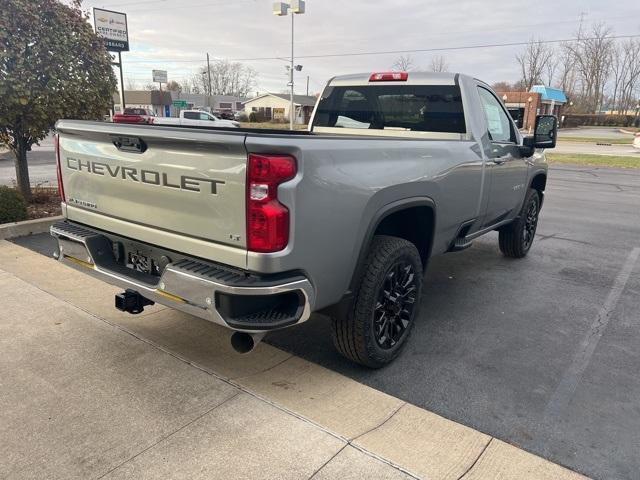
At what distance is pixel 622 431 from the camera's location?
112 inches

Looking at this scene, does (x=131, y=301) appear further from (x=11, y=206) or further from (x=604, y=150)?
(x=604, y=150)

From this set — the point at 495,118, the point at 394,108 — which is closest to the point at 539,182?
the point at 495,118

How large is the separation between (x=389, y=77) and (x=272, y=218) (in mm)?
2974

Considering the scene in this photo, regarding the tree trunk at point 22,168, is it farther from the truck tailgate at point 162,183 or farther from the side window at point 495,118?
the side window at point 495,118

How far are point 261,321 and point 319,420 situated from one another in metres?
0.74

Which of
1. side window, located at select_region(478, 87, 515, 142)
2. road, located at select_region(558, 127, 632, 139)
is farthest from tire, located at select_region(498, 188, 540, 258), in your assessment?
road, located at select_region(558, 127, 632, 139)

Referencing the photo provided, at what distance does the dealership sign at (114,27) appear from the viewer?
12672mm

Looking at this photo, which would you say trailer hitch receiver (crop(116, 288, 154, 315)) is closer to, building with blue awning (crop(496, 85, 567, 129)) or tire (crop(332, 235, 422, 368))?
tire (crop(332, 235, 422, 368))

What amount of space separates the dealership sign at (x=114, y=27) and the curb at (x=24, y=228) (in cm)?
743

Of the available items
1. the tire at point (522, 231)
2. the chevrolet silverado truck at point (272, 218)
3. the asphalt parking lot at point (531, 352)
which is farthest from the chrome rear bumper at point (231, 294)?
the tire at point (522, 231)

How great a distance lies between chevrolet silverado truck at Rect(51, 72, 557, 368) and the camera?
8.00 ft

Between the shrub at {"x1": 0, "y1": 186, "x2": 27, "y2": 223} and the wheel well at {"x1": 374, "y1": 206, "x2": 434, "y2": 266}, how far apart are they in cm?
546

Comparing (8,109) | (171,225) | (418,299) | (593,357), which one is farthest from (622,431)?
(8,109)

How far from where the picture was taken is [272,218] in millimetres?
2383
